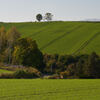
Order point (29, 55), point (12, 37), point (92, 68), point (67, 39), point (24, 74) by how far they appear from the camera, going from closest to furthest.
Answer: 1. point (24, 74)
2. point (92, 68)
3. point (29, 55)
4. point (12, 37)
5. point (67, 39)

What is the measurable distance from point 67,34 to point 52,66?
95.5ft

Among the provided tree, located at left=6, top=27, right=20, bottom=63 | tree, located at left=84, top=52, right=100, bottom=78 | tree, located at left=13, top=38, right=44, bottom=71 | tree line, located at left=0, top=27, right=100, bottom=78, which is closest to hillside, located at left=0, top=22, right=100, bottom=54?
tree line, located at left=0, top=27, right=100, bottom=78

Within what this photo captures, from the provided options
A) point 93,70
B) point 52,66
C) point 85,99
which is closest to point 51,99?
point 85,99

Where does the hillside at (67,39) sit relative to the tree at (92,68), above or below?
above

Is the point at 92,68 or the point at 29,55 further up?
the point at 29,55

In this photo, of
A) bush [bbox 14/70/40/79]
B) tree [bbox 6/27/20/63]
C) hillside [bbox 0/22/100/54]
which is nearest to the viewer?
bush [bbox 14/70/40/79]

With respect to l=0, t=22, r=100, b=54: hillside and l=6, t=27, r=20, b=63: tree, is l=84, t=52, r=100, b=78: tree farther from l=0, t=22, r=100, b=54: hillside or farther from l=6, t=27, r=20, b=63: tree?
l=6, t=27, r=20, b=63: tree

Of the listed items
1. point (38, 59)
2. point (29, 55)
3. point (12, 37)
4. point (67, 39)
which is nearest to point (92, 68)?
point (38, 59)

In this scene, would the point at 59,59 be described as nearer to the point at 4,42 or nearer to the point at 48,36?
the point at 4,42

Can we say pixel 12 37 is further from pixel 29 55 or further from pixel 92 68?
pixel 92 68

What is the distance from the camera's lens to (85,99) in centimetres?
1534

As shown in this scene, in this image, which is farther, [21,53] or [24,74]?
[21,53]

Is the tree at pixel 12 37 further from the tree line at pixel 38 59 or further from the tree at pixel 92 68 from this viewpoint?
the tree at pixel 92 68

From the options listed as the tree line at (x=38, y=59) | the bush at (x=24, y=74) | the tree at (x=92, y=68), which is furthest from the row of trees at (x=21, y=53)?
the bush at (x=24, y=74)
